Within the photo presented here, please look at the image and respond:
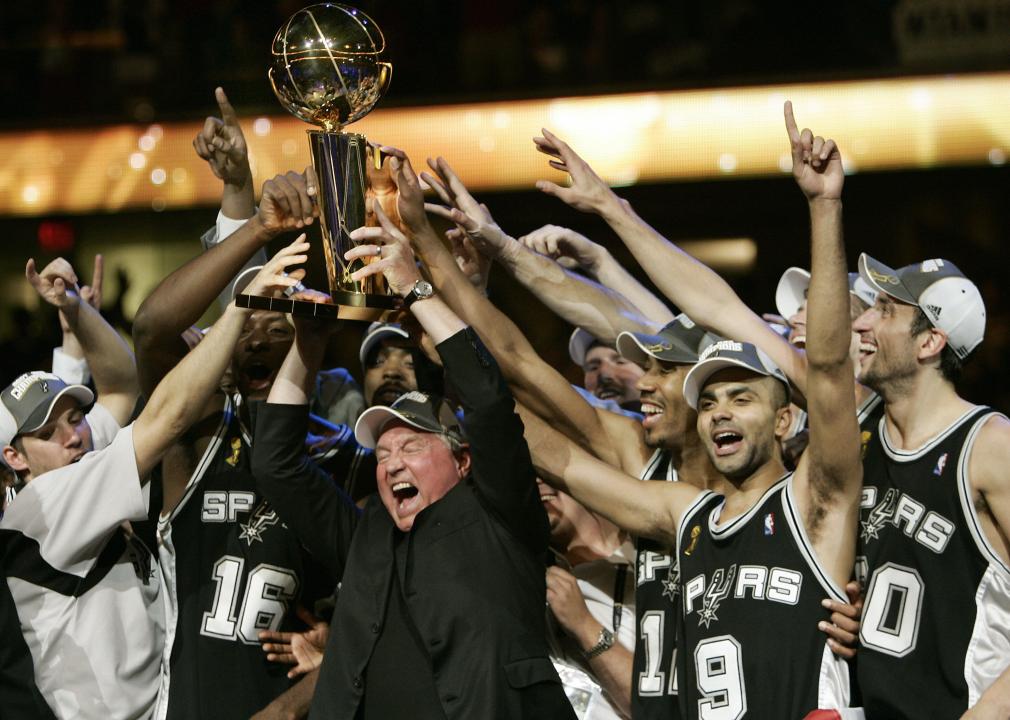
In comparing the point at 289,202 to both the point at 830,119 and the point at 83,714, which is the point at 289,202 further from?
the point at 830,119

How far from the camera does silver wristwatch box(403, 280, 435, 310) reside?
314 centimetres

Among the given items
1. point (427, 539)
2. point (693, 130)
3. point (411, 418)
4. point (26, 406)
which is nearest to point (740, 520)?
point (427, 539)

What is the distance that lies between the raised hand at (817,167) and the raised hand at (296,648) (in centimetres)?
176

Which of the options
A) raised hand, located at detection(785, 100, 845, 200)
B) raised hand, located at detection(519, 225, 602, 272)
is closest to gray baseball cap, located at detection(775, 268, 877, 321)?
raised hand, located at detection(519, 225, 602, 272)

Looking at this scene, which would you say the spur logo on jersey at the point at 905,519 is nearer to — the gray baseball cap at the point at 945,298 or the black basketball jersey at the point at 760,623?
the black basketball jersey at the point at 760,623

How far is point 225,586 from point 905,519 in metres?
1.81

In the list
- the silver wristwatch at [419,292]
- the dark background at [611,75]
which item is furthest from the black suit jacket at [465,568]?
the dark background at [611,75]

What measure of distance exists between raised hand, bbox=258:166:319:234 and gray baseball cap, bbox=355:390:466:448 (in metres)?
0.52

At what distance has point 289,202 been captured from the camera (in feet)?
11.1

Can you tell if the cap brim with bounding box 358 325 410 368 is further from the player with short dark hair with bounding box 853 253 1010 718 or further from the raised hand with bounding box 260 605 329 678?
the player with short dark hair with bounding box 853 253 1010 718

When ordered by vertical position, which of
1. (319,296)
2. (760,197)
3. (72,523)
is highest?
(760,197)

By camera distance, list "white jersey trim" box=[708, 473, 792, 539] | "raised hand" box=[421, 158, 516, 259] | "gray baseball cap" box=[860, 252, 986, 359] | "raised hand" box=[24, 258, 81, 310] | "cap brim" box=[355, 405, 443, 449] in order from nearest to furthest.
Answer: "white jersey trim" box=[708, 473, 792, 539], "gray baseball cap" box=[860, 252, 986, 359], "cap brim" box=[355, 405, 443, 449], "raised hand" box=[421, 158, 516, 259], "raised hand" box=[24, 258, 81, 310]

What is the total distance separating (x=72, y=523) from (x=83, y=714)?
1.72 feet

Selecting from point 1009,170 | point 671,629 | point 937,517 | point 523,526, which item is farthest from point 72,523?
point 1009,170
